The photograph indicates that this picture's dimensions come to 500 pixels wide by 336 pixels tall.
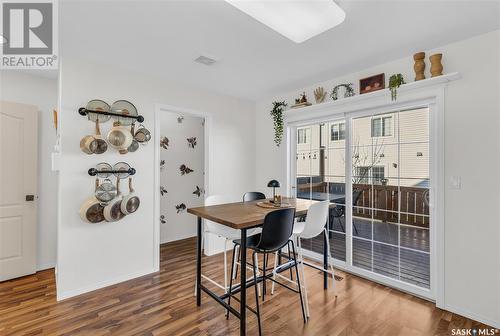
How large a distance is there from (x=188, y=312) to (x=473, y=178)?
9.51 ft

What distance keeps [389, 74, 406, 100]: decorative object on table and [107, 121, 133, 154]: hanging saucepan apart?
2.96 meters

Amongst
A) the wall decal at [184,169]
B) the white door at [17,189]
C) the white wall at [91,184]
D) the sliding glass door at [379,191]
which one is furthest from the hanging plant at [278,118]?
the white door at [17,189]

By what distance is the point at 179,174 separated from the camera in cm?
474

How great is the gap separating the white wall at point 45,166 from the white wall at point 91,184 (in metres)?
1.01

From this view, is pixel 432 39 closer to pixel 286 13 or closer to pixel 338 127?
pixel 338 127

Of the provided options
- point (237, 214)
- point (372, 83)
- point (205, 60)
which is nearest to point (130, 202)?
point (237, 214)

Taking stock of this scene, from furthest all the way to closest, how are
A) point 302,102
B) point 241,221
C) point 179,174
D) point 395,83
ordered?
point 179,174
point 302,102
point 395,83
point 241,221

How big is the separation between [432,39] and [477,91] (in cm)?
62

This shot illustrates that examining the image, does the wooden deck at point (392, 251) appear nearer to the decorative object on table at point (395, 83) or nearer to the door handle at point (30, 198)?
the decorative object on table at point (395, 83)

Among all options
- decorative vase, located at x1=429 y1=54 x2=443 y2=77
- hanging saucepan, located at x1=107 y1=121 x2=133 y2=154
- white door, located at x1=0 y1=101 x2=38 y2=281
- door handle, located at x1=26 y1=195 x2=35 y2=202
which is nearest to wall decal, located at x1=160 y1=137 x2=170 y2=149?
hanging saucepan, located at x1=107 y1=121 x2=133 y2=154

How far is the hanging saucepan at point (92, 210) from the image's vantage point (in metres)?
2.63

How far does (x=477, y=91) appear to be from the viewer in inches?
87.7

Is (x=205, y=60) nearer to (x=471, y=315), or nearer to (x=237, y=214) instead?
(x=237, y=214)

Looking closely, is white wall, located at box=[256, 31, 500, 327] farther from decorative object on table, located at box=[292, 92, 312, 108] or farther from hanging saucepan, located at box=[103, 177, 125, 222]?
hanging saucepan, located at box=[103, 177, 125, 222]
